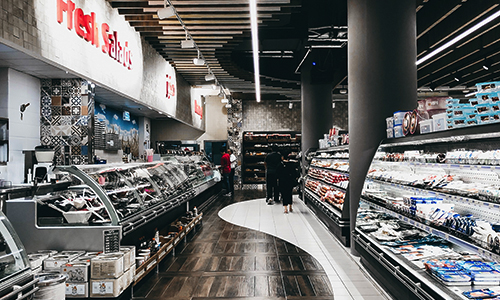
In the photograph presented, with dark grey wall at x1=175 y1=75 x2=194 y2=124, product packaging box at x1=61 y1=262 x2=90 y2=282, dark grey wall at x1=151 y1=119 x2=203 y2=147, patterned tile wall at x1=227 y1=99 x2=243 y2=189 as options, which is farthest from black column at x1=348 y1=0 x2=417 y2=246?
patterned tile wall at x1=227 y1=99 x2=243 y2=189

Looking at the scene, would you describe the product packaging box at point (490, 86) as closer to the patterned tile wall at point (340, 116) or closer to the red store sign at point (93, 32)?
the red store sign at point (93, 32)

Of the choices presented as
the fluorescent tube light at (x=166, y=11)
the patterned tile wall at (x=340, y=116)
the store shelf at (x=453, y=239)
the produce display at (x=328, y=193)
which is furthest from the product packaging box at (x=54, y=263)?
the patterned tile wall at (x=340, y=116)

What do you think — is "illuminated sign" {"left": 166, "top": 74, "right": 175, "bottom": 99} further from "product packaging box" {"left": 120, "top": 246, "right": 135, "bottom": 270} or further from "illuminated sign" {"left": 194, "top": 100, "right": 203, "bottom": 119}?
"product packaging box" {"left": 120, "top": 246, "right": 135, "bottom": 270}

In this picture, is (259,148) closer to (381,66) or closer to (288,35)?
(288,35)

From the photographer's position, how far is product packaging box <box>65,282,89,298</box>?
10.7 ft

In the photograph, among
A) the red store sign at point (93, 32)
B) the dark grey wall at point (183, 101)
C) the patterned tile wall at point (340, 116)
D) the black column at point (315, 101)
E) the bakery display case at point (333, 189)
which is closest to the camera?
the red store sign at point (93, 32)

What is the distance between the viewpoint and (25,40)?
Result: 175 inches

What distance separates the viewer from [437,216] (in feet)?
9.22

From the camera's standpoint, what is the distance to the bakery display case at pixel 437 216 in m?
2.35

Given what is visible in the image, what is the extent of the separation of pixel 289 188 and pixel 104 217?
5990 millimetres

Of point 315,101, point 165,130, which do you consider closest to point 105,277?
point 315,101

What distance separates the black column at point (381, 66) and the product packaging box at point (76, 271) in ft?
11.7

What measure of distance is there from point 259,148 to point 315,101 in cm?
532

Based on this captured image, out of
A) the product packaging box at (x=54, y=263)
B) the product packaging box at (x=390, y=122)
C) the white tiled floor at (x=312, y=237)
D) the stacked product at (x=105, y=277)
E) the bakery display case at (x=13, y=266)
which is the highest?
the product packaging box at (x=390, y=122)
